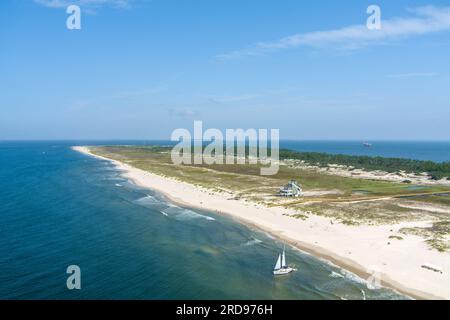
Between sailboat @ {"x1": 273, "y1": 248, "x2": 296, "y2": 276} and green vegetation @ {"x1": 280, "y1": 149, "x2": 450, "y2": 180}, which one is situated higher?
green vegetation @ {"x1": 280, "y1": 149, "x2": 450, "y2": 180}

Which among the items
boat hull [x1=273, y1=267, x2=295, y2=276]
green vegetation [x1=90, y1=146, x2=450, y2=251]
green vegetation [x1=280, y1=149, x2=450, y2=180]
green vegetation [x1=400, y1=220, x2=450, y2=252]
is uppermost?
green vegetation [x1=280, y1=149, x2=450, y2=180]

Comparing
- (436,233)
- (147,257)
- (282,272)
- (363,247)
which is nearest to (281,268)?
(282,272)

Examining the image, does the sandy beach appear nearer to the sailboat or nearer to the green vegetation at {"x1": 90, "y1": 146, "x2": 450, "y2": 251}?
the green vegetation at {"x1": 90, "y1": 146, "x2": 450, "y2": 251}

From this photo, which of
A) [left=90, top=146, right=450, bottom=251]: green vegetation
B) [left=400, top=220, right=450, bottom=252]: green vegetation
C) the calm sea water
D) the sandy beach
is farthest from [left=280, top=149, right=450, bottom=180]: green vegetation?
the calm sea water

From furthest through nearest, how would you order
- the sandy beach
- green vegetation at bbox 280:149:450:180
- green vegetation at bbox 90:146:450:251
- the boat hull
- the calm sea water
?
green vegetation at bbox 280:149:450:180 → green vegetation at bbox 90:146:450:251 → the boat hull → the sandy beach → the calm sea water

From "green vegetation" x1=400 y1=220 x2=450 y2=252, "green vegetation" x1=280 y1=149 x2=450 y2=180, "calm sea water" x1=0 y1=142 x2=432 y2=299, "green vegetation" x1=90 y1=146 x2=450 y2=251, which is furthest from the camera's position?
"green vegetation" x1=280 y1=149 x2=450 y2=180
